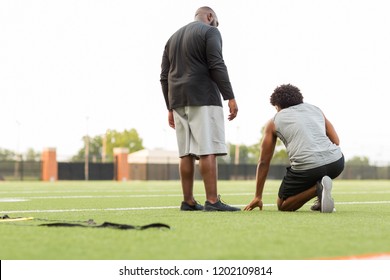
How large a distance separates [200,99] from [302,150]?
3.62 feet

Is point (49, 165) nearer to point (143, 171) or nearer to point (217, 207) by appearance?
point (143, 171)

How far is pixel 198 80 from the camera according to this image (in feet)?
23.2

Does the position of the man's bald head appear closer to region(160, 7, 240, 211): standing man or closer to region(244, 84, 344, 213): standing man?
region(160, 7, 240, 211): standing man

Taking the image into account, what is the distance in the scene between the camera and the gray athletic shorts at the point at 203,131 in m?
6.97

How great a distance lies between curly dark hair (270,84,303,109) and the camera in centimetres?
707

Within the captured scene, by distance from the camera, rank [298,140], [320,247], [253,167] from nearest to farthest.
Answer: [320,247], [298,140], [253,167]

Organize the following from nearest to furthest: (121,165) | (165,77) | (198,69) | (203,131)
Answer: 1. (203,131)
2. (198,69)
3. (165,77)
4. (121,165)

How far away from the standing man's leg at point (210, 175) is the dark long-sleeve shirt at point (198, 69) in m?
0.55

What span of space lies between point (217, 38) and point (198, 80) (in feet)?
1.50

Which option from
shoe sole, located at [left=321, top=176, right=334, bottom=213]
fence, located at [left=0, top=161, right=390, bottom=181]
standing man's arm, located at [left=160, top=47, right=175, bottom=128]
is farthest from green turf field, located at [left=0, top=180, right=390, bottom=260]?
fence, located at [left=0, top=161, right=390, bottom=181]

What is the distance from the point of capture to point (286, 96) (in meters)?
7.06

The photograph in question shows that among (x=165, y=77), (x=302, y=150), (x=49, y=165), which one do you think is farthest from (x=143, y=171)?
(x=302, y=150)
